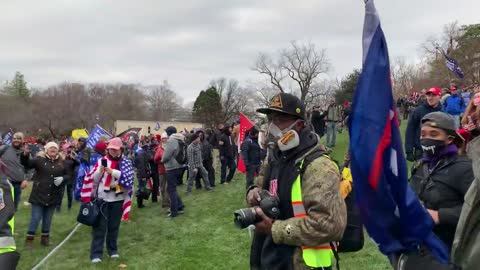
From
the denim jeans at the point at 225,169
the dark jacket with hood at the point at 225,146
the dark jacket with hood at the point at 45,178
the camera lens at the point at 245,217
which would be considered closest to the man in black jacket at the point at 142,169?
the dark jacket with hood at the point at 225,146

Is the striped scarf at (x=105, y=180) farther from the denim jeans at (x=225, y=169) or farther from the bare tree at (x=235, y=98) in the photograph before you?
the bare tree at (x=235, y=98)

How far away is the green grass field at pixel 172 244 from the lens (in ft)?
25.8

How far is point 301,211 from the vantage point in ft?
10.8

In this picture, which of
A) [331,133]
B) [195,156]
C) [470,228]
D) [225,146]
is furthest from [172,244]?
[331,133]

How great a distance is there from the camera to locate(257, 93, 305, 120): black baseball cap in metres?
3.58

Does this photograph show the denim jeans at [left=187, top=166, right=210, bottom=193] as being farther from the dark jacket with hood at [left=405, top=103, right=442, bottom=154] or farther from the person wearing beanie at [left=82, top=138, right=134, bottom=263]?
the dark jacket with hood at [left=405, top=103, right=442, bottom=154]

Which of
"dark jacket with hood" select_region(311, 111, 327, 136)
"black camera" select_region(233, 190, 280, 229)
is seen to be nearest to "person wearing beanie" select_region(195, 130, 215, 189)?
"dark jacket with hood" select_region(311, 111, 327, 136)

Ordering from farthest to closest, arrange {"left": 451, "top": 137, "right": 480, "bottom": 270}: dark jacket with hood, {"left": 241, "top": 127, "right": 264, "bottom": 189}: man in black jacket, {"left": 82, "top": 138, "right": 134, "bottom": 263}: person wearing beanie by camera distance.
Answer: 1. {"left": 241, "top": 127, "right": 264, "bottom": 189}: man in black jacket
2. {"left": 82, "top": 138, "right": 134, "bottom": 263}: person wearing beanie
3. {"left": 451, "top": 137, "right": 480, "bottom": 270}: dark jacket with hood

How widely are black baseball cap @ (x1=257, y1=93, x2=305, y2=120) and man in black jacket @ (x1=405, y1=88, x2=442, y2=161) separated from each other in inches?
211

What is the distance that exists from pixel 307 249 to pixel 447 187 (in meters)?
1.26

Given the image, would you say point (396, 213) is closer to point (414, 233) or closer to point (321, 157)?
point (414, 233)

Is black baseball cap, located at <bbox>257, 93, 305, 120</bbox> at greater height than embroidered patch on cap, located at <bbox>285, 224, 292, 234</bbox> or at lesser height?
greater

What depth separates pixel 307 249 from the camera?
329 cm

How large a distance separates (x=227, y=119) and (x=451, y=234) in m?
71.4
